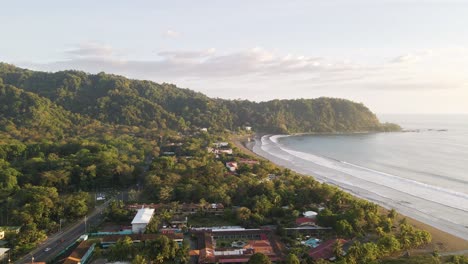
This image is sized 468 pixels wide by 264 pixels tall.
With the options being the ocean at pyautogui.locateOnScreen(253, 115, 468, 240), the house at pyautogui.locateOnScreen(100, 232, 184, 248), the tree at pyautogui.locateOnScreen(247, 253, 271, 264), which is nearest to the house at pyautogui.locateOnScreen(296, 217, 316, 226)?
the tree at pyautogui.locateOnScreen(247, 253, 271, 264)

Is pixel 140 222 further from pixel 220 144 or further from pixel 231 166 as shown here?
pixel 220 144

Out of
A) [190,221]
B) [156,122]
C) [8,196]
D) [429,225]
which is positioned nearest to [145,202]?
[190,221]

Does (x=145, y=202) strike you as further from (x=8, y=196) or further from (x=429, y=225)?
(x=429, y=225)

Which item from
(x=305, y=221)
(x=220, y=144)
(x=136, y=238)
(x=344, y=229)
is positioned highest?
(x=220, y=144)

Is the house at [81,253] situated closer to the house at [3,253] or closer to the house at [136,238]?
the house at [136,238]

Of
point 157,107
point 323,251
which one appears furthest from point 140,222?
point 157,107

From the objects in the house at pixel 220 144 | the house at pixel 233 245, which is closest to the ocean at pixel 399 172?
the house at pixel 220 144

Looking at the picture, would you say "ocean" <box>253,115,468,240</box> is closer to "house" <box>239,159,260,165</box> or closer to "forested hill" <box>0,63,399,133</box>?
"house" <box>239,159,260,165</box>
